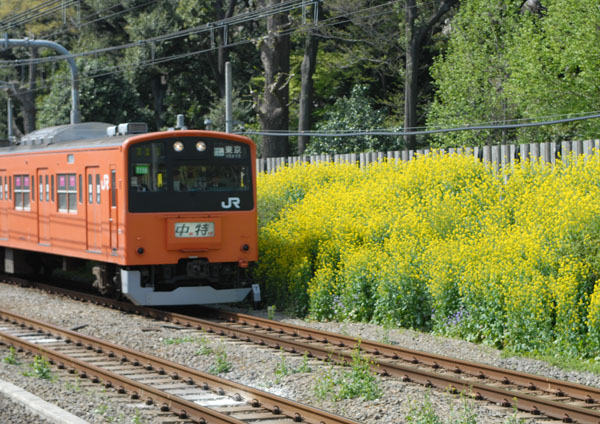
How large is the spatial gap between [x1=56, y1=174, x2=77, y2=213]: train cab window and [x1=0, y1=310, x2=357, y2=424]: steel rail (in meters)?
3.25

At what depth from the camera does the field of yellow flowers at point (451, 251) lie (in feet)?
38.2

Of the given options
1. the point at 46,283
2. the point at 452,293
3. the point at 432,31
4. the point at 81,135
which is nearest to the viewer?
the point at 452,293

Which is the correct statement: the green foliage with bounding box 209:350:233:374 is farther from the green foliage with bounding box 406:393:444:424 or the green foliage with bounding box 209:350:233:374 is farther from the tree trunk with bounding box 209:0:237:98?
the tree trunk with bounding box 209:0:237:98

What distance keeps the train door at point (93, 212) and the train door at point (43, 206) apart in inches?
84.1

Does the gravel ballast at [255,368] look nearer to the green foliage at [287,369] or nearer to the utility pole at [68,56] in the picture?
the green foliage at [287,369]

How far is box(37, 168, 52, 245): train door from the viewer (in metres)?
18.6

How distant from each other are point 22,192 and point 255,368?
10822 mm

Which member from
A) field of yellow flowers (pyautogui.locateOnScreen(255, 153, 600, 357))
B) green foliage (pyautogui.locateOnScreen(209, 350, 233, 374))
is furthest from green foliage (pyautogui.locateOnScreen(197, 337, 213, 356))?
field of yellow flowers (pyautogui.locateOnScreen(255, 153, 600, 357))

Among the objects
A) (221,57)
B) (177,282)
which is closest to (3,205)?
(177,282)

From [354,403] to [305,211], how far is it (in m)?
9.05

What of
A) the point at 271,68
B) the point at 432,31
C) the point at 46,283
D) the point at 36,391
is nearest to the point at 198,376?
the point at 36,391

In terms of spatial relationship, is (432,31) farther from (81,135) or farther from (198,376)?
(198,376)

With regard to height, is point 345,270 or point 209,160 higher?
point 209,160

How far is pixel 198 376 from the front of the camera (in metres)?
10.4
